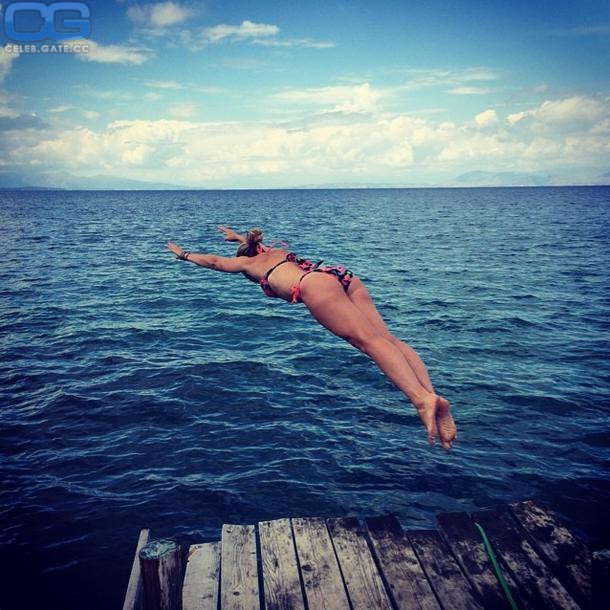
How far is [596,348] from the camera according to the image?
1741 centimetres

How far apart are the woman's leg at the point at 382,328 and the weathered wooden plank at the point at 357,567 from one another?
8.75 ft

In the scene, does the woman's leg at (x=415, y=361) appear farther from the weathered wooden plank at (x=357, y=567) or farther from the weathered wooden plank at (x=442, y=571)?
the weathered wooden plank at (x=357, y=567)

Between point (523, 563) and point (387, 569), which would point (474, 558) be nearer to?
point (523, 563)

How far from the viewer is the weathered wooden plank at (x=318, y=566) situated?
5465mm

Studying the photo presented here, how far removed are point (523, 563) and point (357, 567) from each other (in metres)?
2.26

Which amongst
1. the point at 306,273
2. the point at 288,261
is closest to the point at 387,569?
the point at 306,273

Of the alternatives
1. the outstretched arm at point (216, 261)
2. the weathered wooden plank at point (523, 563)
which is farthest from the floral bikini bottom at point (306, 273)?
the weathered wooden plank at point (523, 563)

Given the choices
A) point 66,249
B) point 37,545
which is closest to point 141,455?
point 37,545

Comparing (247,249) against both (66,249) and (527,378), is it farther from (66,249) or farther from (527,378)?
(66,249)

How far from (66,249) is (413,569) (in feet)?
136

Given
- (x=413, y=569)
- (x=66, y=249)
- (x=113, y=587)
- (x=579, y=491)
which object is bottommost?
(x=113, y=587)

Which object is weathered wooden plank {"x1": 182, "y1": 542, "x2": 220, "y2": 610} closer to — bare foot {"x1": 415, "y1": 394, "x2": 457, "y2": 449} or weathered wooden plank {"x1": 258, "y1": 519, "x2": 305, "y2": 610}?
weathered wooden plank {"x1": 258, "y1": 519, "x2": 305, "y2": 610}

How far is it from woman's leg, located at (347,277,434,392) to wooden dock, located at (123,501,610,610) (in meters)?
2.61

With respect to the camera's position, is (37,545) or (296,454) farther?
(296,454)
